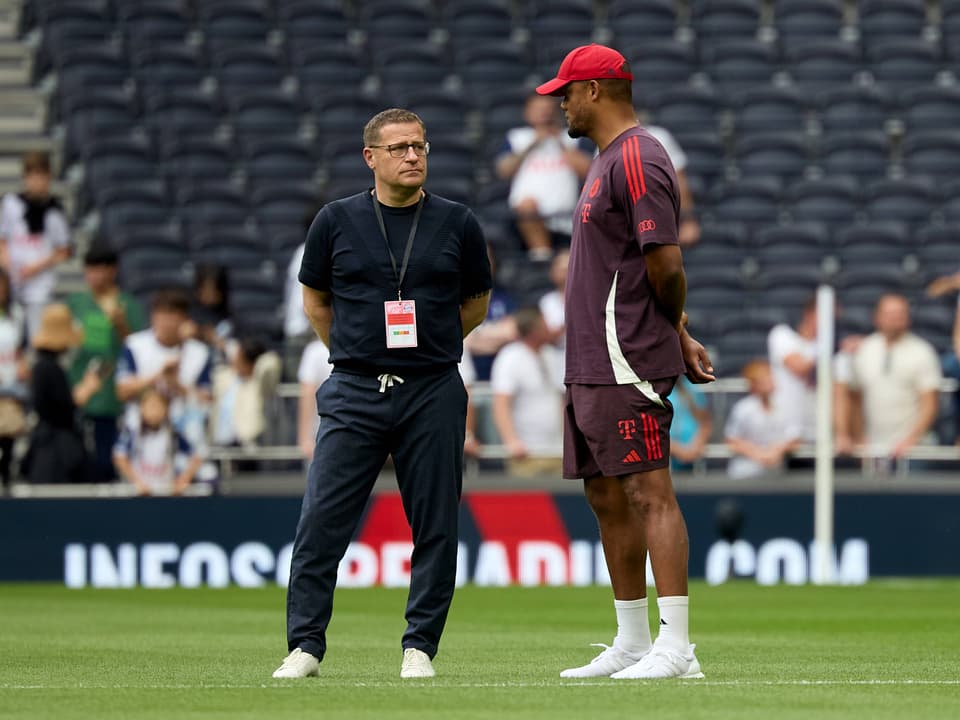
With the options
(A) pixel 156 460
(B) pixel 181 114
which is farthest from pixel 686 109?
(A) pixel 156 460

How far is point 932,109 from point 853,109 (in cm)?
78

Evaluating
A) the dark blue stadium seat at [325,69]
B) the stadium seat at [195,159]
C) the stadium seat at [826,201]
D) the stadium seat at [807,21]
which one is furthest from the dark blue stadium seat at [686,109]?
the stadium seat at [195,159]

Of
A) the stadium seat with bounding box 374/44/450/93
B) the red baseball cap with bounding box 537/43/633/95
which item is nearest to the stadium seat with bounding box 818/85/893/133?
the stadium seat with bounding box 374/44/450/93

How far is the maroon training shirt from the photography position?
23.4ft

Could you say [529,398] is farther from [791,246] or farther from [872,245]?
[872,245]

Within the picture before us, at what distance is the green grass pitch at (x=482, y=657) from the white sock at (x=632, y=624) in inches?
11.2

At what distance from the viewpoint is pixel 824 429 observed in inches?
548

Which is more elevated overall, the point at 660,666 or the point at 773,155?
the point at 773,155

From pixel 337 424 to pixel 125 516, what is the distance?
778 centimetres

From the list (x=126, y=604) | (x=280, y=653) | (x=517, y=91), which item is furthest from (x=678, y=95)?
(x=280, y=653)

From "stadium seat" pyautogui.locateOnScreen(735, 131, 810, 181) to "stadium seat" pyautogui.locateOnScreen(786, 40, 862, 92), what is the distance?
1.29 m

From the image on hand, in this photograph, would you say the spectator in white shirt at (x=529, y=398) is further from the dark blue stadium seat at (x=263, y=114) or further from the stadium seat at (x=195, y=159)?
the dark blue stadium seat at (x=263, y=114)

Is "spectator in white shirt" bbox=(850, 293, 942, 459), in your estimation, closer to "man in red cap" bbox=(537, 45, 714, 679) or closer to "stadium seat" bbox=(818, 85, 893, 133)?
"stadium seat" bbox=(818, 85, 893, 133)

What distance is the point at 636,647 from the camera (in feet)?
24.1
